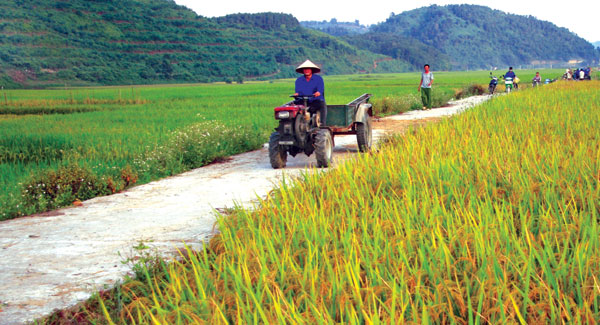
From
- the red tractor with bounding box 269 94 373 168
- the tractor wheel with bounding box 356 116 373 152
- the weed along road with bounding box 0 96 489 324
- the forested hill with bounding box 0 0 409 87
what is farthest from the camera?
the forested hill with bounding box 0 0 409 87

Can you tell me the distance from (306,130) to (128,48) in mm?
91397

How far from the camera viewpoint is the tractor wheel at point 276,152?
25.2 feet

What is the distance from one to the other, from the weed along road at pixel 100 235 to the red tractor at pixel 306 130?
414mm

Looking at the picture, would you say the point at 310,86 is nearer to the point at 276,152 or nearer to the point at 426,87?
the point at 276,152

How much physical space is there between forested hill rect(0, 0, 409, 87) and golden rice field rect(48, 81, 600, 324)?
63202mm

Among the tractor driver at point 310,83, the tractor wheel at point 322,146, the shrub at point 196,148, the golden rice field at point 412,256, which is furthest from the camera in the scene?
the shrub at point 196,148

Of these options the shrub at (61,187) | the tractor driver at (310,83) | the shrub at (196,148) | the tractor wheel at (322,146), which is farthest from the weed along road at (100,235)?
the tractor driver at (310,83)

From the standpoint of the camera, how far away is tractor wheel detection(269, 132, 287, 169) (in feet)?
25.2

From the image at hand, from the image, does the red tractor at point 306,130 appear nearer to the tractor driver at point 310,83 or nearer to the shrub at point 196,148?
the tractor driver at point 310,83

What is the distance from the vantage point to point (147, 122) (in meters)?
15.1

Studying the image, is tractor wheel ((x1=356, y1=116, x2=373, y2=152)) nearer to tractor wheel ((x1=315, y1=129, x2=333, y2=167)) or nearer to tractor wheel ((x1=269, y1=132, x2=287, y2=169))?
tractor wheel ((x1=315, y1=129, x2=333, y2=167))

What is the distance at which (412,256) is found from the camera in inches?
103

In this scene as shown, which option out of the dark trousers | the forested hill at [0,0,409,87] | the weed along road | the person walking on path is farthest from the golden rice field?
the forested hill at [0,0,409,87]

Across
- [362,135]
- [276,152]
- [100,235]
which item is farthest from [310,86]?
[100,235]
